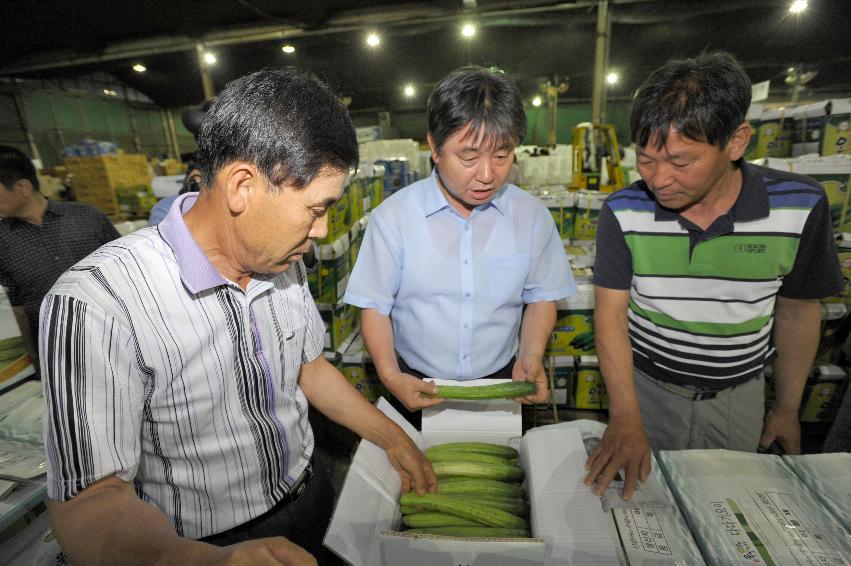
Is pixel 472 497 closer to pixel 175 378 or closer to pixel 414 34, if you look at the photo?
pixel 175 378

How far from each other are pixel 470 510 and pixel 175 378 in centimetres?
90

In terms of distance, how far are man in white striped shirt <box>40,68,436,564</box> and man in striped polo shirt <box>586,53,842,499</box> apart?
3.77 feet

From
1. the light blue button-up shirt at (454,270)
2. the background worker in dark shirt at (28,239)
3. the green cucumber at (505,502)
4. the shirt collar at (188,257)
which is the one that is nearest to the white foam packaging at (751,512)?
the green cucumber at (505,502)

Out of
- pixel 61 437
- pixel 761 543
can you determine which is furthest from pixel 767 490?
pixel 61 437

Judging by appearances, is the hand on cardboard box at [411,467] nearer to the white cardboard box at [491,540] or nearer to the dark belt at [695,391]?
the white cardboard box at [491,540]

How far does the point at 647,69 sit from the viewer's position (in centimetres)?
1803

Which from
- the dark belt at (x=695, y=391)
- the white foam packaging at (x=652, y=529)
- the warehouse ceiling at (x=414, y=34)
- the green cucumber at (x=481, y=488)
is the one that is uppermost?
the warehouse ceiling at (x=414, y=34)

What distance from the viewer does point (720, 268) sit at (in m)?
1.65

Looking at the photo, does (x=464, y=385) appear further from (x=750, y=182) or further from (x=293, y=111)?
(x=750, y=182)

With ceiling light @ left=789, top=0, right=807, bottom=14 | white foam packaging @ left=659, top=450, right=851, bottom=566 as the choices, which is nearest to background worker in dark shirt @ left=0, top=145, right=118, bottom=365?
white foam packaging @ left=659, top=450, right=851, bottom=566

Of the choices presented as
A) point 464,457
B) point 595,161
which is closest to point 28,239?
point 464,457

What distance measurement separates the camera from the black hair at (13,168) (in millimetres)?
3234

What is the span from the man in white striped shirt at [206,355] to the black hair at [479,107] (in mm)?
703

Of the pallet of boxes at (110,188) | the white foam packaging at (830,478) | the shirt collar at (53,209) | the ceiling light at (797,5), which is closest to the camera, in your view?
the white foam packaging at (830,478)
